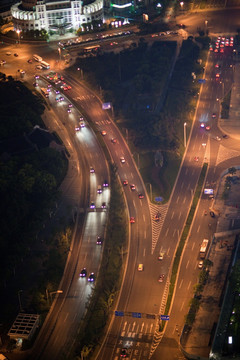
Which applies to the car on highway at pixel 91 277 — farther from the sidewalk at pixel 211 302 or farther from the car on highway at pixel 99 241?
the sidewalk at pixel 211 302

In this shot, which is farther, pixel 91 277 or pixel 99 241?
pixel 99 241

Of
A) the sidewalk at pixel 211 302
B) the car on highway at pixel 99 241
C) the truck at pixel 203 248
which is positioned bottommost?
the sidewalk at pixel 211 302

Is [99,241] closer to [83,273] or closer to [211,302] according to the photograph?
[83,273]

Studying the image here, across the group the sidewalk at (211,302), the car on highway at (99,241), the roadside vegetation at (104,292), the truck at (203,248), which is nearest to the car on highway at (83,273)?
the roadside vegetation at (104,292)

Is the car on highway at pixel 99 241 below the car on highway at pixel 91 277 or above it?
above

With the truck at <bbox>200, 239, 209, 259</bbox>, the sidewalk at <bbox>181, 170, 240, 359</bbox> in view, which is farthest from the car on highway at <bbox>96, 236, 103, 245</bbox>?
the sidewalk at <bbox>181, 170, 240, 359</bbox>

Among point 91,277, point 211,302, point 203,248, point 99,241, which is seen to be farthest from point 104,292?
point 203,248

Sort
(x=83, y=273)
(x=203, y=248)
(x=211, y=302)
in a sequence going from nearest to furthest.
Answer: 1. (x=211, y=302)
2. (x=83, y=273)
3. (x=203, y=248)

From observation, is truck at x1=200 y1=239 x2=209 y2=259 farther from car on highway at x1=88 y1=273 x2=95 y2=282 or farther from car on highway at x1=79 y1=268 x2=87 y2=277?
car on highway at x1=79 y1=268 x2=87 y2=277

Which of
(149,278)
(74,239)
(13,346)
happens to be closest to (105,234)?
(74,239)

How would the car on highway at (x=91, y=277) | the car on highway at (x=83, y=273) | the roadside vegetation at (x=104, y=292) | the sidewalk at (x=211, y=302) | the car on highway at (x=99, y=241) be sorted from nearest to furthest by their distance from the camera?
1. the sidewalk at (x=211, y=302)
2. the roadside vegetation at (x=104, y=292)
3. the car on highway at (x=91, y=277)
4. the car on highway at (x=83, y=273)
5. the car on highway at (x=99, y=241)

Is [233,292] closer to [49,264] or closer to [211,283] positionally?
[211,283]
